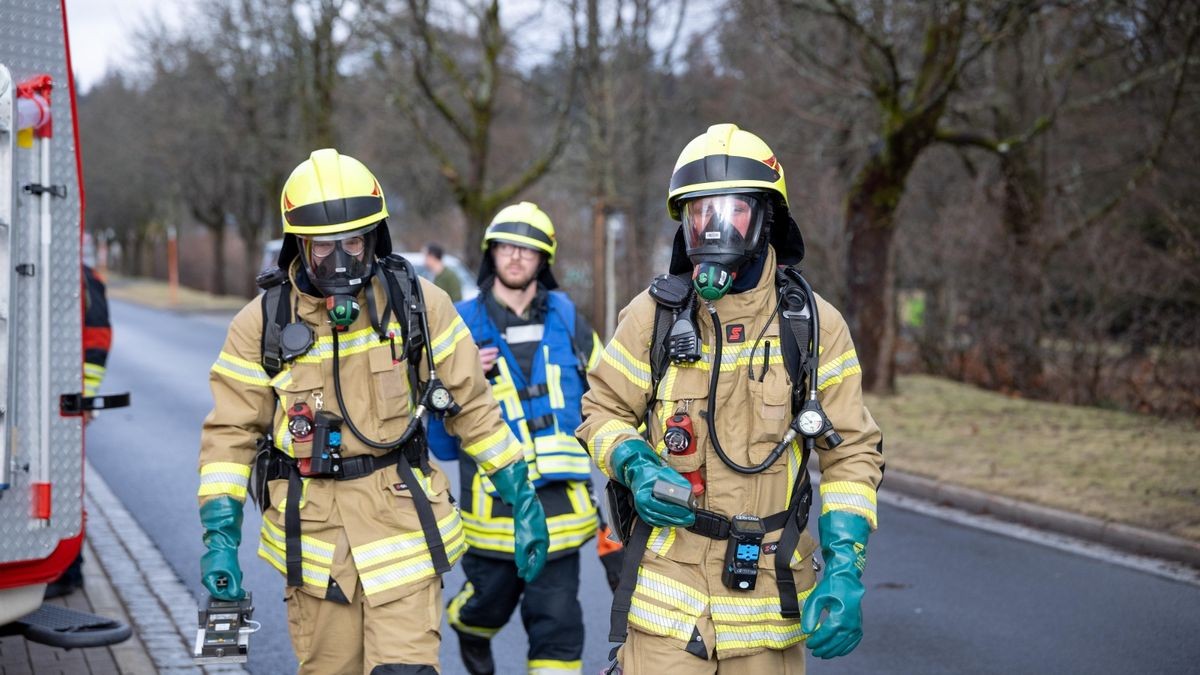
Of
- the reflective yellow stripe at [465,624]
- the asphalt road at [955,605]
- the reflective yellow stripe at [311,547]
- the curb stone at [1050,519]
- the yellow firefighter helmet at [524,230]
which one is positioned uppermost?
the yellow firefighter helmet at [524,230]

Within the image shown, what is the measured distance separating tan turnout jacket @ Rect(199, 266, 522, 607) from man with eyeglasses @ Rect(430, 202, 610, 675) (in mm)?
888

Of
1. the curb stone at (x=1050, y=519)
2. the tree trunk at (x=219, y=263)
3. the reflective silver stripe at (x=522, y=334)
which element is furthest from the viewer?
the tree trunk at (x=219, y=263)

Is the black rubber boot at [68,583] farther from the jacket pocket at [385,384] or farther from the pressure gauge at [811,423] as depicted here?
the pressure gauge at [811,423]

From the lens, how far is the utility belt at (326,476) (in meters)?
3.41

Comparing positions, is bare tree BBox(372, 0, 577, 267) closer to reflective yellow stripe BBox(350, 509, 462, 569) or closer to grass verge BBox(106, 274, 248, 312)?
grass verge BBox(106, 274, 248, 312)

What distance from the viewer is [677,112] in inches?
1271

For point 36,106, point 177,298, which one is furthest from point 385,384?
point 177,298

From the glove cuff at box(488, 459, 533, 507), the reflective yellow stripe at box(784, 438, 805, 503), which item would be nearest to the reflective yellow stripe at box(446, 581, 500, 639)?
the glove cuff at box(488, 459, 533, 507)

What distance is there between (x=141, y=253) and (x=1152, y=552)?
211 feet

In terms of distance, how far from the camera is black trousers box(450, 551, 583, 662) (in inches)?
172

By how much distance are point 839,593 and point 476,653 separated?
2.21 m

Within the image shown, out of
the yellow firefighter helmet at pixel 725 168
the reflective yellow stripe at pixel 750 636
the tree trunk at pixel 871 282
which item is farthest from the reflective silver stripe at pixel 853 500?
the tree trunk at pixel 871 282

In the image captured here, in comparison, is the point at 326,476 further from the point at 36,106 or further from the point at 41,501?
the point at 36,106

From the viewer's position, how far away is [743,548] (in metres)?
3.04
